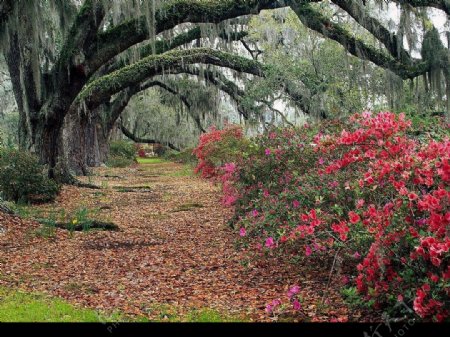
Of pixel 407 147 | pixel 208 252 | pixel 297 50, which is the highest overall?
pixel 297 50

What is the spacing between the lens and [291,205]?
568 cm

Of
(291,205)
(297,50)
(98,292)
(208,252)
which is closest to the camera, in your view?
(98,292)

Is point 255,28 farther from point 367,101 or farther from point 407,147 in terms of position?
point 407,147

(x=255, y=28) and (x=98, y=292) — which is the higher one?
(x=255, y=28)

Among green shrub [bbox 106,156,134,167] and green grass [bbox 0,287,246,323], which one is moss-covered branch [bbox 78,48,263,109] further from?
green shrub [bbox 106,156,134,167]

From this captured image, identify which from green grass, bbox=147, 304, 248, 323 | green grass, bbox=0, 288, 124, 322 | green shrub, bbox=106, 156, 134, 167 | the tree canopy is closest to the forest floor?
green grass, bbox=147, 304, 248, 323

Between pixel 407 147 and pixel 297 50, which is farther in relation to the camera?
pixel 297 50

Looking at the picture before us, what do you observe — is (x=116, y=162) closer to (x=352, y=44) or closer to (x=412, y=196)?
(x=352, y=44)

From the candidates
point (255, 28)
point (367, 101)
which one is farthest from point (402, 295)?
point (255, 28)

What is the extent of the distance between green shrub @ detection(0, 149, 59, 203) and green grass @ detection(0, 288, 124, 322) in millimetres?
5686

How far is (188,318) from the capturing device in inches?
154

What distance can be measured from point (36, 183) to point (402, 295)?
27.4 feet

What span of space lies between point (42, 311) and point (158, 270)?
165cm
